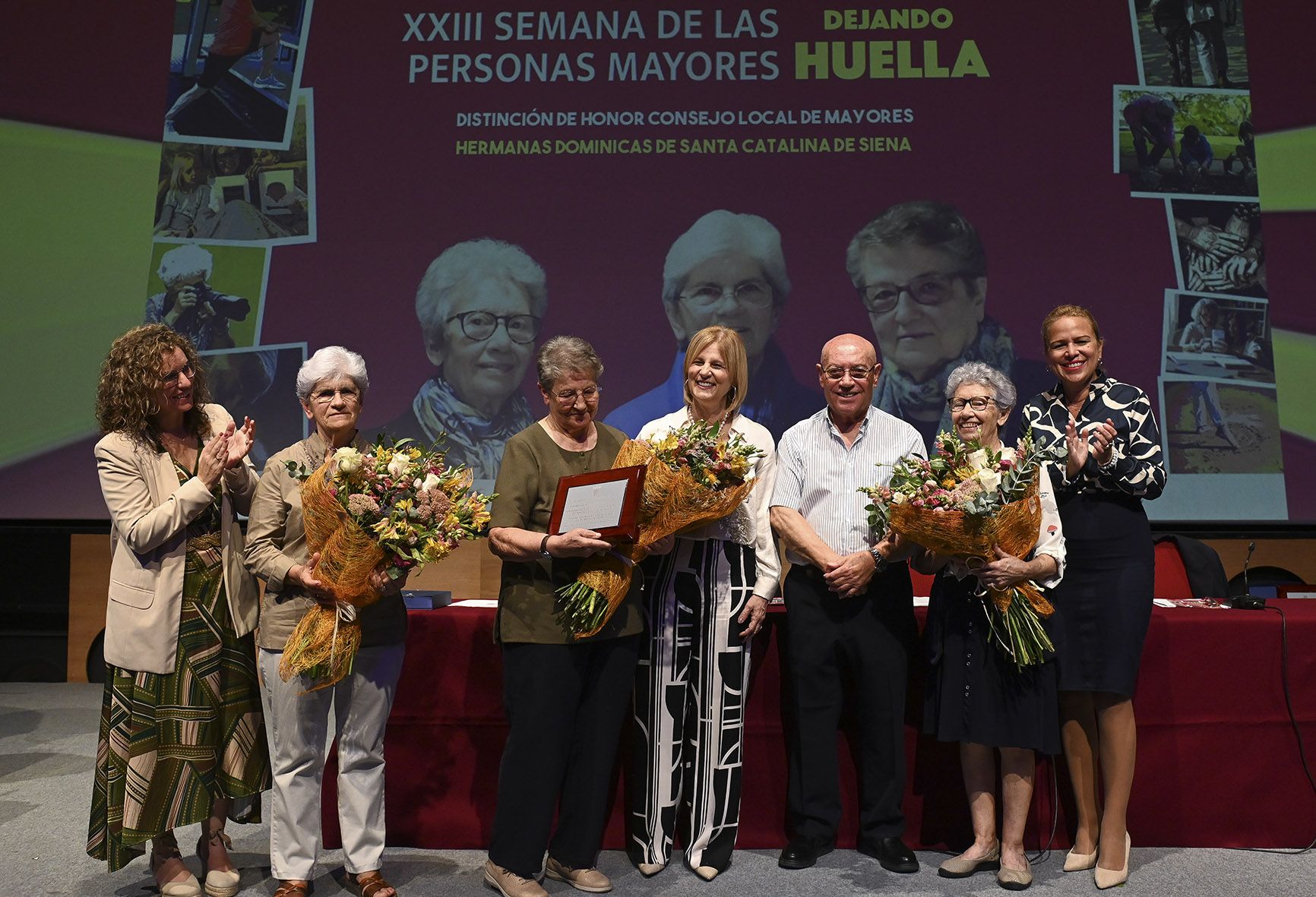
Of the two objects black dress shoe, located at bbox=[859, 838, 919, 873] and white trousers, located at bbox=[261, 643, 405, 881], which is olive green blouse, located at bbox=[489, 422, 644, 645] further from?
black dress shoe, located at bbox=[859, 838, 919, 873]

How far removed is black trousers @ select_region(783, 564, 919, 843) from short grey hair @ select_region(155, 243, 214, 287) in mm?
3934

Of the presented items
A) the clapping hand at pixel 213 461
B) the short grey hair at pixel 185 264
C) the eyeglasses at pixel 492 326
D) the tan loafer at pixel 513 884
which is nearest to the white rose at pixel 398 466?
the clapping hand at pixel 213 461

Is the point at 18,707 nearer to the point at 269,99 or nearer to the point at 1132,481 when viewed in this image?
the point at 269,99

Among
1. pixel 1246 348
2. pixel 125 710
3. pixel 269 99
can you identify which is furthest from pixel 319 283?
pixel 1246 348

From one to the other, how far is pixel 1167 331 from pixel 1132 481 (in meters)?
2.73

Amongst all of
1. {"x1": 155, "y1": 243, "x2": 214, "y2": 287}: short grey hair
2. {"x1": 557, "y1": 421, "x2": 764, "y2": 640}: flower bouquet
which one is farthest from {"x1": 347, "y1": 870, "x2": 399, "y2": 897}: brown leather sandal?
{"x1": 155, "y1": 243, "x2": 214, "y2": 287}: short grey hair

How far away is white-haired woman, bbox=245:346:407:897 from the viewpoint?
272 cm

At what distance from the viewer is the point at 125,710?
278 centimetres

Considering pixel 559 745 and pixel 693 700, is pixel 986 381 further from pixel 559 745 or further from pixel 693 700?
pixel 559 745

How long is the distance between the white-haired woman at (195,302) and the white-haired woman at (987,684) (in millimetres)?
4028

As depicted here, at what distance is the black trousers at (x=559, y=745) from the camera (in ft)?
9.07

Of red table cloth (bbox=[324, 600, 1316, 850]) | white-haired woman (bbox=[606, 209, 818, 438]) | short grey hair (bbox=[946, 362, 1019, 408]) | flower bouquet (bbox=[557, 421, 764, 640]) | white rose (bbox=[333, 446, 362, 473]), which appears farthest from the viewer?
white-haired woman (bbox=[606, 209, 818, 438])

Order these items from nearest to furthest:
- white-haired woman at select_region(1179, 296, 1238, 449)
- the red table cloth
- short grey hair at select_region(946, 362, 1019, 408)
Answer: short grey hair at select_region(946, 362, 1019, 408), the red table cloth, white-haired woman at select_region(1179, 296, 1238, 449)

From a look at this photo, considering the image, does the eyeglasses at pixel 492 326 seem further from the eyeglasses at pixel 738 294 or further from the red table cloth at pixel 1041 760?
the red table cloth at pixel 1041 760
